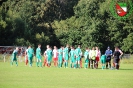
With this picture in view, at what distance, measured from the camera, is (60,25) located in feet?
318

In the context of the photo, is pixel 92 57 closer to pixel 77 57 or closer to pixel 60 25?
pixel 77 57

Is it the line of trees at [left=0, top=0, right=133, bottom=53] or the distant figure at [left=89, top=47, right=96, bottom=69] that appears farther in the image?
the line of trees at [left=0, top=0, right=133, bottom=53]

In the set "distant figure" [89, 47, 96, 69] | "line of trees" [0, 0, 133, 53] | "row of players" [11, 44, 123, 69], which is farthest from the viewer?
"line of trees" [0, 0, 133, 53]

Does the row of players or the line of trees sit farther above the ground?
the line of trees

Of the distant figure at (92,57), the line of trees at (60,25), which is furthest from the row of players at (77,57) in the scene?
the line of trees at (60,25)

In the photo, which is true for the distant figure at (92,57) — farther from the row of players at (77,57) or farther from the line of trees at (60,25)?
the line of trees at (60,25)

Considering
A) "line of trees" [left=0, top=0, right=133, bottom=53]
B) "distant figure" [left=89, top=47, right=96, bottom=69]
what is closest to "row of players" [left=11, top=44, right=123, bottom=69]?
"distant figure" [left=89, top=47, right=96, bottom=69]

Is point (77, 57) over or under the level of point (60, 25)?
under

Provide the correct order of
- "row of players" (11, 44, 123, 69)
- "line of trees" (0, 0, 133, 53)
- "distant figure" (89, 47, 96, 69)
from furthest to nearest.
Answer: "line of trees" (0, 0, 133, 53) → "distant figure" (89, 47, 96, 69) → "row of players" (11, 44, 123, 69)

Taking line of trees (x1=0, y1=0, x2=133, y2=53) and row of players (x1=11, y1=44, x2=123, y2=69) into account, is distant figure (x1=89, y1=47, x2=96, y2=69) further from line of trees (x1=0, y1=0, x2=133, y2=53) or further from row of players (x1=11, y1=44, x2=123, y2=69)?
line of trees (x1=0, y1=0, x2=133, y2=53)

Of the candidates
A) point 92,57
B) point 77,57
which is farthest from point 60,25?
point 92,57

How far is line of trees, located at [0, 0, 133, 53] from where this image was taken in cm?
8569

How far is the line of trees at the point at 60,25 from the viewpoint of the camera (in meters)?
85.7

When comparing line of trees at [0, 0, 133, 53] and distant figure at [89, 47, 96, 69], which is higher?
line of trees at [0, 0, 133, 53]
